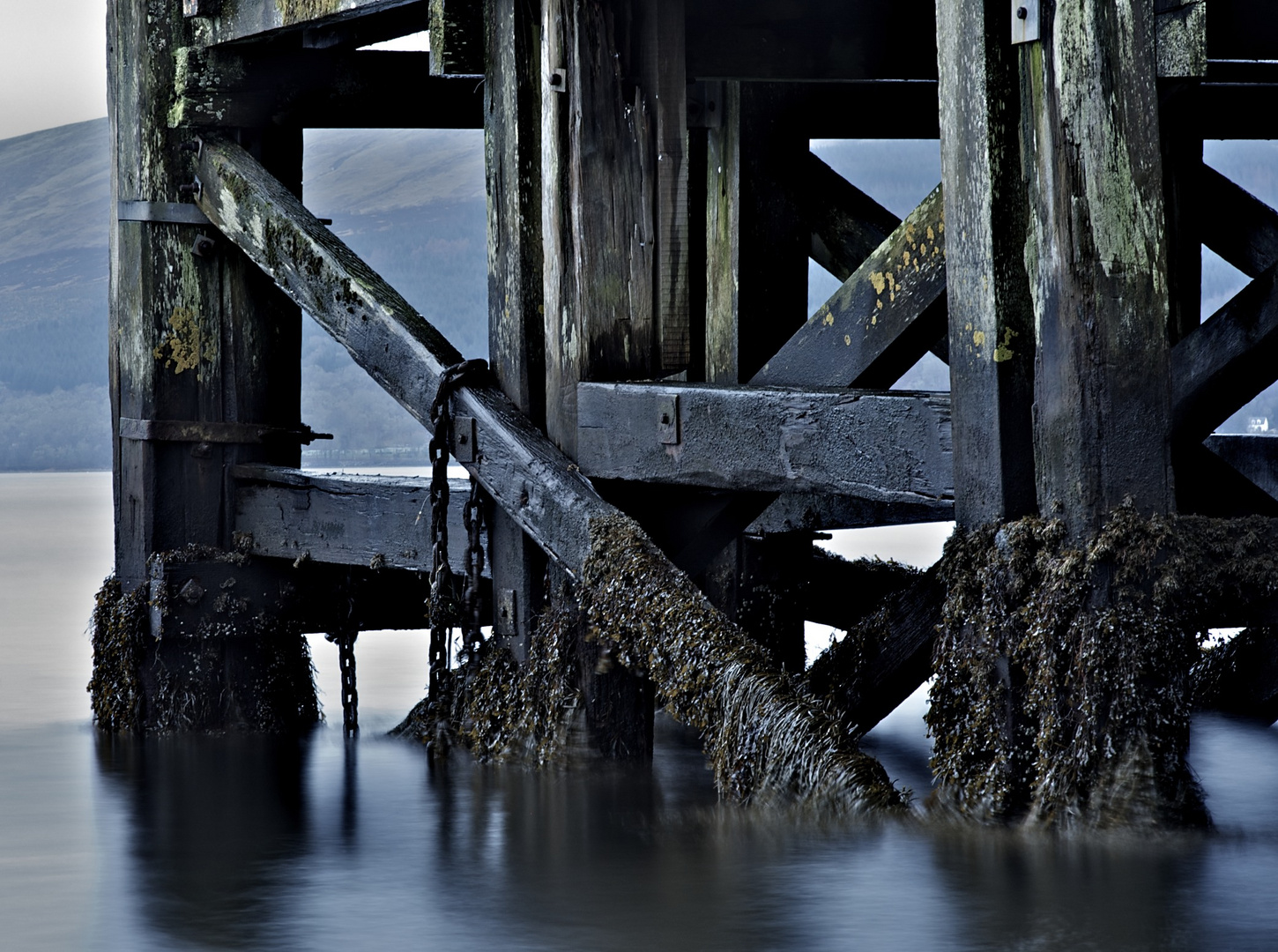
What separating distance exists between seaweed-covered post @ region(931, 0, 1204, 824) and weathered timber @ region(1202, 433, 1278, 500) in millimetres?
3298

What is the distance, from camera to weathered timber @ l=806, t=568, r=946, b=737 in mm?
4672

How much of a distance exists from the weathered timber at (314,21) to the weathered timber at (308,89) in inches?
5.1

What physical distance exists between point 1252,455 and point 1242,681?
100 centimetres

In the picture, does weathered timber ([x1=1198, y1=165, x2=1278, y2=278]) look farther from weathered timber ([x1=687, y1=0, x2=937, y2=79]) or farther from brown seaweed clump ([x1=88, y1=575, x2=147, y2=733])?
brown seaweed clump ([x1=88, y1=575, x2=147, y2=733])

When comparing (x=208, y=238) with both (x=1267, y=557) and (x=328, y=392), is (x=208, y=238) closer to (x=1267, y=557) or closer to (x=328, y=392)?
(x=1267, y=557)

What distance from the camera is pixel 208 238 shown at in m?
6.32

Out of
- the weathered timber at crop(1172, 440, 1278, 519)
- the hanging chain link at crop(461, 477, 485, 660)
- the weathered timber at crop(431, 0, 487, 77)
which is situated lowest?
the hanging chain link at crop(461, 477, 485, 660)

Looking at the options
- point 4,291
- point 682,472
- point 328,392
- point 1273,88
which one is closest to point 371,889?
point 682,472

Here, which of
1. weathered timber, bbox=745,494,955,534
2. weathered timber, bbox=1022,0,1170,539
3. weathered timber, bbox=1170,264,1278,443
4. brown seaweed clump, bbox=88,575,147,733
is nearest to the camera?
weathered timber, bbox=1022,0,1170,539

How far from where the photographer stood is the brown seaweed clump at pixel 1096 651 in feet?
12.7

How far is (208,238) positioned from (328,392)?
58.7m

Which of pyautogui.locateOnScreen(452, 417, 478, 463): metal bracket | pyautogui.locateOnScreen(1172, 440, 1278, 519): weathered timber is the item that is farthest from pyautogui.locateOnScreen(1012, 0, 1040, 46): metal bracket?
pyautogui.locateOnScreen(1172, 440, 1278, 519): weathered timber

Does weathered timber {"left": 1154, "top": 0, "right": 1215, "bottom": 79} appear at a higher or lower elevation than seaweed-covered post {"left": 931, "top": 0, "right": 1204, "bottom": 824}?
higher

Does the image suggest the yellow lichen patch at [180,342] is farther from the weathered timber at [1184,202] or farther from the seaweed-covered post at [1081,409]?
the weathered timber at [1184,202]
